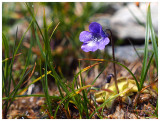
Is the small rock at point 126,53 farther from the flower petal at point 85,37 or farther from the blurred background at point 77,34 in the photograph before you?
the flower petal at point 85,37

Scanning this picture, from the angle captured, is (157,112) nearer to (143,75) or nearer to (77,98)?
(143,75)

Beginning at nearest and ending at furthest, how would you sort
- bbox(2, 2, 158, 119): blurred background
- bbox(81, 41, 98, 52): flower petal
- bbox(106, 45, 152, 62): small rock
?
bbox(81, 41, 98, 52): flower petal
bbox(2, 2, 158, 119): blurred background
bbox(106, 45, 152, 62): small rock

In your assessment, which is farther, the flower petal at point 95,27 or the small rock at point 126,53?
the small rock at point 126,53

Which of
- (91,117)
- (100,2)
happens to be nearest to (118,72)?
(91,117)

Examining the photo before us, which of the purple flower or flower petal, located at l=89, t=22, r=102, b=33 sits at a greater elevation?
flower petal, located at l=89, t=22, r=102, b=33

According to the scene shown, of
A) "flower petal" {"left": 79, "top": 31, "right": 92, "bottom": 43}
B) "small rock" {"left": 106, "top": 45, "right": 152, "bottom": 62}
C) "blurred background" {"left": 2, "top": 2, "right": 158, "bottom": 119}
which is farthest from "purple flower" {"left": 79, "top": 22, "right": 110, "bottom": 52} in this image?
"small rock" {"left": 106, "top": 45, "right": 152, "bottom": 62}

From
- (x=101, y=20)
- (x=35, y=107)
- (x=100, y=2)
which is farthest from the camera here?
(x=100, y=2)

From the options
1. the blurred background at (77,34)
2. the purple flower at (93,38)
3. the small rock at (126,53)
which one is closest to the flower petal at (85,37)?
the purple flower at (93,38)

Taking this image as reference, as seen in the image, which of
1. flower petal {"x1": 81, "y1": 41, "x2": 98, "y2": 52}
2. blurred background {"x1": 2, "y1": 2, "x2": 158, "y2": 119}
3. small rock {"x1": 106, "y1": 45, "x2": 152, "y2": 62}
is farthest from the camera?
small rock {"x1": 106, "y1": 45, "x2": 152, "y2": 62}

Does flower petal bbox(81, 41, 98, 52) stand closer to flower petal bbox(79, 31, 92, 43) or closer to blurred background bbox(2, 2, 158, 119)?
flower petal bbox(79, 31, 92, 43)
